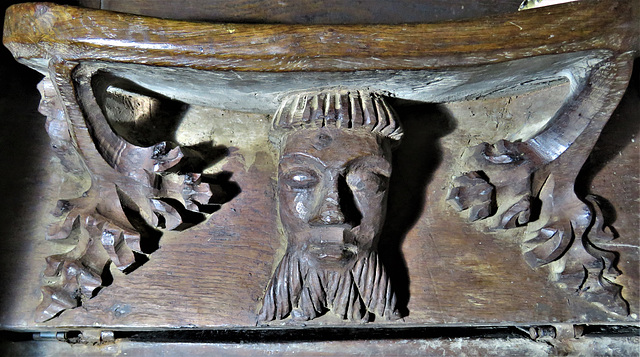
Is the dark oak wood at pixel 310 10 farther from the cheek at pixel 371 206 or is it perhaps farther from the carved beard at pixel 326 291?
the carved beard at pixel 326 291

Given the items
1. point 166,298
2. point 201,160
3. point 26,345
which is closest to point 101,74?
point 201,160

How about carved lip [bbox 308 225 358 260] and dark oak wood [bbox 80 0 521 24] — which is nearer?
carved lip [bbox 308 225 358 260]

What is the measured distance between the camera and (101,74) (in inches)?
30.9

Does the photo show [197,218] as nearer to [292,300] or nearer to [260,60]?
[292,300]

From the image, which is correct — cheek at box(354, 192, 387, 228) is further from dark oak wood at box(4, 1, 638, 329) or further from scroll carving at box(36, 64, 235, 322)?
scroll carving at box(36, 64, 235, 322)

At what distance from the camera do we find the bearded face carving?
2.63ft

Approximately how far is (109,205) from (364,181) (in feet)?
1.61

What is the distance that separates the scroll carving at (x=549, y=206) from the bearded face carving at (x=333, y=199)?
8.3 inches

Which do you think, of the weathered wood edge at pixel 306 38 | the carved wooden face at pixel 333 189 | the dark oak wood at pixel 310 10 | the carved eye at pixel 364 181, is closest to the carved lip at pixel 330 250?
the carved wooden face at pixel 333 189

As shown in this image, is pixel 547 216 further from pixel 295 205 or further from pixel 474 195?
pixel 295 205

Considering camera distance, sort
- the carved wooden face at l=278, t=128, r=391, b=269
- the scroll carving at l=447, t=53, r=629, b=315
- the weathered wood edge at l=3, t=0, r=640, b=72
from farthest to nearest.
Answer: the scroll carving at l=447, t=53, r=629, b=315 → the carved wooden face at l=278, t=128, r=391, b=269 → the weathered wood edge at l=3, t=0, r=640, b=72

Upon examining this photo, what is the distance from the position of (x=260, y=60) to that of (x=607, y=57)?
0.55 meters

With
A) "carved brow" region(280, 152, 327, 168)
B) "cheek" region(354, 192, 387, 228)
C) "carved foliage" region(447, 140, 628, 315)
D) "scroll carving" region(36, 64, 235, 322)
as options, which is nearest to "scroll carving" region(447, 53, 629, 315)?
"carved foliage" region(447, 140, 628, 315)

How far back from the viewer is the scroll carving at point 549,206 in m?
0.90
